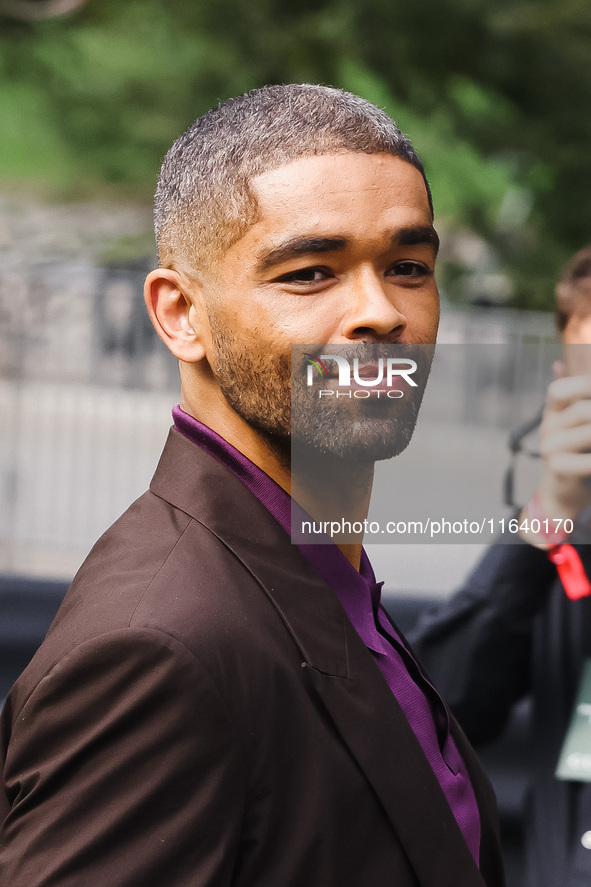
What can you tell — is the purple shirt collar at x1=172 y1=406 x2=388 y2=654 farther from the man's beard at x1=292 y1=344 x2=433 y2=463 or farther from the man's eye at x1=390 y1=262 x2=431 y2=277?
the man's eye at x1=390 y1=262 x2=431 y2=277

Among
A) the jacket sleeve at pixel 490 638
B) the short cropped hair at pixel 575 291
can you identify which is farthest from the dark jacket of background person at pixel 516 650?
the short cropped hair at pixel 575 291

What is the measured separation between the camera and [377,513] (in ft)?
4.68

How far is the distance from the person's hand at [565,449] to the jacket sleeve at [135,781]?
1171 millimetres

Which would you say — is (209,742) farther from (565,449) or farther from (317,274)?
(565,449)

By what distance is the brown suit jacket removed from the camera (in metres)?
0.85

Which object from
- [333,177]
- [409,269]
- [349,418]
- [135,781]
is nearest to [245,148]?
[333,177]

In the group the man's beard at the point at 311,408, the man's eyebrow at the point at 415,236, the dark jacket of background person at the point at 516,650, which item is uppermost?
the man's eyebrow at the point at 415,236

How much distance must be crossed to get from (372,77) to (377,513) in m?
4.24

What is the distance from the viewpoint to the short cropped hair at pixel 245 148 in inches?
42.7

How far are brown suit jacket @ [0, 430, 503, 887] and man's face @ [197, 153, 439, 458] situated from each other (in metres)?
0.17

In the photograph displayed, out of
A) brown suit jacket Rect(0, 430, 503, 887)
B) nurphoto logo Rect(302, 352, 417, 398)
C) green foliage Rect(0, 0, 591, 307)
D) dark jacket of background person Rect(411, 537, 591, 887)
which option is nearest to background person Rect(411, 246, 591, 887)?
dark jacket of background person Rect(411, 537, 591, 887)

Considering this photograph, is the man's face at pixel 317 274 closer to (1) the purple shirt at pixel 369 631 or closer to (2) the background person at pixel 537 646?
(1) the purple shirt at pixel 369 631

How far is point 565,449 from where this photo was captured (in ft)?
6.15

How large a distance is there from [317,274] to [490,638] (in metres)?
1.34
